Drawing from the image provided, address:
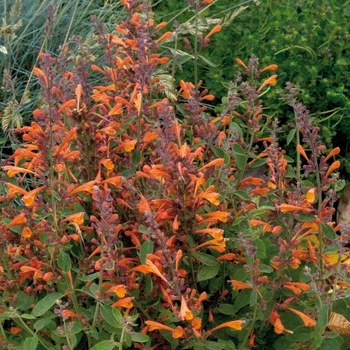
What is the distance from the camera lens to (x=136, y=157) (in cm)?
231

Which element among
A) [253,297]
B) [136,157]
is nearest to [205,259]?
[253,297]

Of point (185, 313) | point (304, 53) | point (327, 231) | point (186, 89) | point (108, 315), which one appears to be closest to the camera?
point (185, 313)

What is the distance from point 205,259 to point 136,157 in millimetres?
401

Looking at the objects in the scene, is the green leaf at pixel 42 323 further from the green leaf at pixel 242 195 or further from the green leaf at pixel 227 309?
the green leaf at pixel 242 195

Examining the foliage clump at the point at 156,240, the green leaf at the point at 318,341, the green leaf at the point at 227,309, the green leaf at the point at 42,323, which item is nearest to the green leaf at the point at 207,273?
the foliage clump at the point at 156,240

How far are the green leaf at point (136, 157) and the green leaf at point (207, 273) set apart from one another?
384mm

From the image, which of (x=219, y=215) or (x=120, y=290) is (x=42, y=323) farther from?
(x=219, y=215)

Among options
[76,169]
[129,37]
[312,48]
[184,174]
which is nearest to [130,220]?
[76,169]

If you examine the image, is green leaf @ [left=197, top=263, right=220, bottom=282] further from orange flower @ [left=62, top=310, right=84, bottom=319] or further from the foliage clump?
orange flower @ [left=62, top=310, right=84, bottom=319]

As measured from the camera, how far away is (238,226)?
7.52ft

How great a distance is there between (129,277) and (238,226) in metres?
0.39

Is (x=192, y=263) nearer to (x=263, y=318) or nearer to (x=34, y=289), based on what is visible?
(x=263, y=318)

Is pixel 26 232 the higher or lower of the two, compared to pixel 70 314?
higher

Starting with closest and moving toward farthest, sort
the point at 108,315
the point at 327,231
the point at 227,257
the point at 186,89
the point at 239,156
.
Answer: the point at 108,315 → the point at 327,231 → the point at 227,257 → the point at 239,156 → the point at 186,89
